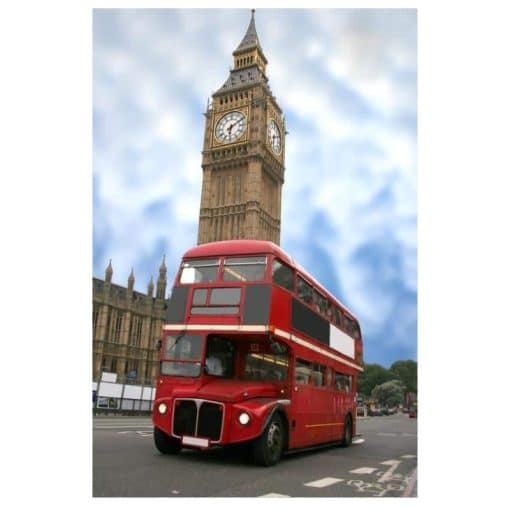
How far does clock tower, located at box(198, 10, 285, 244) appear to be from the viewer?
6256 centimetres

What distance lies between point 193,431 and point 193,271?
2.76 metres

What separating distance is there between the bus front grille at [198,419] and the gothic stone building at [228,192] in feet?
165

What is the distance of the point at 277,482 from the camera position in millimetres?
7402

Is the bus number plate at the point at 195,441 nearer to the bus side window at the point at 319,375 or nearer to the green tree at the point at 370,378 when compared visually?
the bus side window at the point at 319,375

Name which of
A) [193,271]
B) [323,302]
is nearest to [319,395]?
[323,302]

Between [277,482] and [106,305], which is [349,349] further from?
[106,305]

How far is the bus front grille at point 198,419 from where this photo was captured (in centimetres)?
866

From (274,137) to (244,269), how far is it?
58.1 metres

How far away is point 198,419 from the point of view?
878 cm

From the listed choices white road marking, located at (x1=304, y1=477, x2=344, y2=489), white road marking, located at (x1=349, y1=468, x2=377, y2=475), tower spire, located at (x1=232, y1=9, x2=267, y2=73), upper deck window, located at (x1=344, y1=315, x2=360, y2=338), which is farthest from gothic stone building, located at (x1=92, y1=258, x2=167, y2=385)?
white road marking, located at (x1=304, y1=477, x2=344, y2=489)

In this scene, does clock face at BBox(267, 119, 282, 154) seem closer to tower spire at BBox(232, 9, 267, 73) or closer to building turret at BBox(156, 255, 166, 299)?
tower spire at BBox(232, 9, 267, 73)

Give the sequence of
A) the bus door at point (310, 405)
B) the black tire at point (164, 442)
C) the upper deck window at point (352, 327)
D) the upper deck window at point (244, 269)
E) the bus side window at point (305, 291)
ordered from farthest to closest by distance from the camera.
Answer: the upper deck window at point (352, 327)
the bus side window at point (305, 291)
the bus door at point (310, 405)
the black tire at point (164, 442)
the upper deck window at point (244, 269)

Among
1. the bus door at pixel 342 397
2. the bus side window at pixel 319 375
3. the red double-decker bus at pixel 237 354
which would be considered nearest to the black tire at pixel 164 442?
the red double-decker bus at pixel 237 354

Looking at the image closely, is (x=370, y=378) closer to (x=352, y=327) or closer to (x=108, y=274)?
(x=108, y=274)
